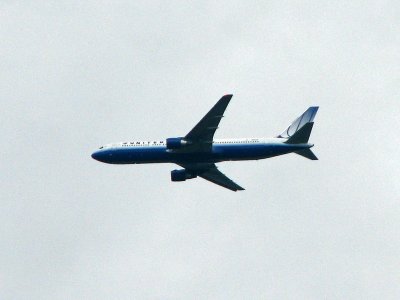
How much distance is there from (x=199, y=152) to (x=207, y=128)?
4115 millimetres

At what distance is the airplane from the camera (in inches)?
5645

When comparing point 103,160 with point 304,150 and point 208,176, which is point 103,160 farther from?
point 304,150

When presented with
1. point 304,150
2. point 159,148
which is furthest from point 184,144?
point 304,150

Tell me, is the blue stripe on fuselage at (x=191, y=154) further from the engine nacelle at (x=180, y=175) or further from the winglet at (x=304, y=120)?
the engine nacelle at (x=180, y=175)

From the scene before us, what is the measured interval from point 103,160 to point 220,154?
14.5 meters

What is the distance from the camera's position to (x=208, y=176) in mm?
156625

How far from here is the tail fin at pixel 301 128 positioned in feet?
469

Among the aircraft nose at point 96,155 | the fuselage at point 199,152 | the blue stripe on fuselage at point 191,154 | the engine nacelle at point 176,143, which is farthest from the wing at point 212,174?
the aircraft nose at point 96,155

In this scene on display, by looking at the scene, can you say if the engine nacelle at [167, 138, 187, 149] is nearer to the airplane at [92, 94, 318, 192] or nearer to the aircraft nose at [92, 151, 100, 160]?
the airplane at [92, 94, 318, 192]

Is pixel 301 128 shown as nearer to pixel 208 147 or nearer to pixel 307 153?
pixel 307 153

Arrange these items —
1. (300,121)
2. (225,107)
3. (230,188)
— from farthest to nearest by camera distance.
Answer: (230,188) → (300,121) → (225,107)

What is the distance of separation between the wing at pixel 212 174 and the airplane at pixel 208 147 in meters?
3.90

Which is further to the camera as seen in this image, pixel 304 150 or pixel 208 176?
pixel 208 176

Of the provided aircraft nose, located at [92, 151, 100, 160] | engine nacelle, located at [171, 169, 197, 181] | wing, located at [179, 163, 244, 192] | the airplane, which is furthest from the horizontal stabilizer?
aircraft nose, located at [92, 151, 100, 160]
